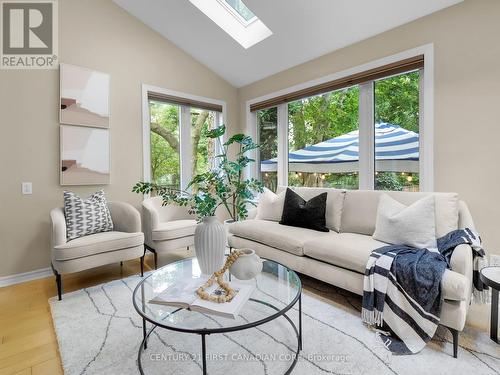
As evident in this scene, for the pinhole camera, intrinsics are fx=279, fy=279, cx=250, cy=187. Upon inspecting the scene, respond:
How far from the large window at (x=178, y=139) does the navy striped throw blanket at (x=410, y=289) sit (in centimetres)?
289

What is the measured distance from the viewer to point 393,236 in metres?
2.15

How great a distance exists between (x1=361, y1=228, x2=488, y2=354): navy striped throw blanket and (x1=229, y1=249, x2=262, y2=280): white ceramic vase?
790mm

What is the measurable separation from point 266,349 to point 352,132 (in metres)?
2.51

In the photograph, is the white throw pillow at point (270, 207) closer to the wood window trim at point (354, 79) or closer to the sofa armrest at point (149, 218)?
the sofa armrest at point (149, 218)

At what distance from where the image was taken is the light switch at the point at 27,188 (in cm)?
284

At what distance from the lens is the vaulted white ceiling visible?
2.65 metres

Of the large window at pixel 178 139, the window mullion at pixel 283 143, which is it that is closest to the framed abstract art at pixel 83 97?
the large window at pixel 178 139

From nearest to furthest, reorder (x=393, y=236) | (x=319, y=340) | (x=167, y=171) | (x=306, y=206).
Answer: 1. (x=319, y=340)
2. (x=393, y=236)
3. (x=306, y=206)
4. (x=167, y=171)

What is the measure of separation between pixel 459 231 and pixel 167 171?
3.34 m

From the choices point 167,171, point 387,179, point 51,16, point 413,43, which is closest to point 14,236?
point 167,171

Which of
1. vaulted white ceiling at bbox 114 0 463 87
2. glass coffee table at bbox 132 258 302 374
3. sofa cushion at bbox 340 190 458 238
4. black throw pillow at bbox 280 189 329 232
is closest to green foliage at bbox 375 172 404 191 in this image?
sofa cushion at bbox 340 190 458 238

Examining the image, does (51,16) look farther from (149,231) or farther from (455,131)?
(455,131)

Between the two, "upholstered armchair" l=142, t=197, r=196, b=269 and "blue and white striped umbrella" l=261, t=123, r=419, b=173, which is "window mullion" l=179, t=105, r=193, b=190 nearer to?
"upholstered armchair" l=142, t=197, r=196, b=269

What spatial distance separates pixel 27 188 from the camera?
2.86 meters
